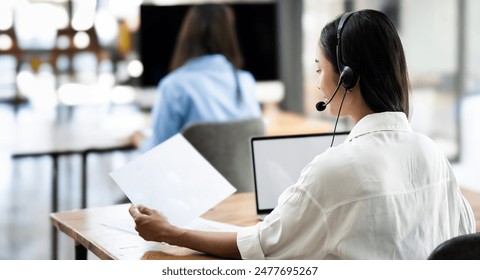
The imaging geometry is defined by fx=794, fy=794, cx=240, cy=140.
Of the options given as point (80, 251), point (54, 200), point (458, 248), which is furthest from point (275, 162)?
point (54, 200)

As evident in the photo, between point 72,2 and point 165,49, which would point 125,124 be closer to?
point 165,49

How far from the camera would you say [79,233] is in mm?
1839

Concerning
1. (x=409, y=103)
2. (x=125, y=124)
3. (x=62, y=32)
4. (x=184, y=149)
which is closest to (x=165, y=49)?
(x=125, y=124)

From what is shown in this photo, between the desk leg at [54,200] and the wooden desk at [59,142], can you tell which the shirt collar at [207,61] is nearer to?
the wooden desk at [59,142]

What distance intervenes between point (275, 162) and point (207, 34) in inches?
52.3

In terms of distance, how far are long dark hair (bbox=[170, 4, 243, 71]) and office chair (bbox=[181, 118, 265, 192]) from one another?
0.43m

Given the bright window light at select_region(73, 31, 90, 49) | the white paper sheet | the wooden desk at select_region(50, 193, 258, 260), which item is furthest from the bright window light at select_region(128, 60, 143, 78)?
the white paper sheet

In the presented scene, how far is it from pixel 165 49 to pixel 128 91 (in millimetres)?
5289

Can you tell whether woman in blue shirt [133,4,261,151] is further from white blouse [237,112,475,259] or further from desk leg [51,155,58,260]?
white blouse [237,112,475,259]

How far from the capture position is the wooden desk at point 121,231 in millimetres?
1641

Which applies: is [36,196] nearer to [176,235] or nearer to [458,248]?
[176,235]

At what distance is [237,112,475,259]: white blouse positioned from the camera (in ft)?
4.50

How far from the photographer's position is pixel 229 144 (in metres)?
2.90

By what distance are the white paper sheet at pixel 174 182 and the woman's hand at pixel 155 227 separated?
0.10 m
